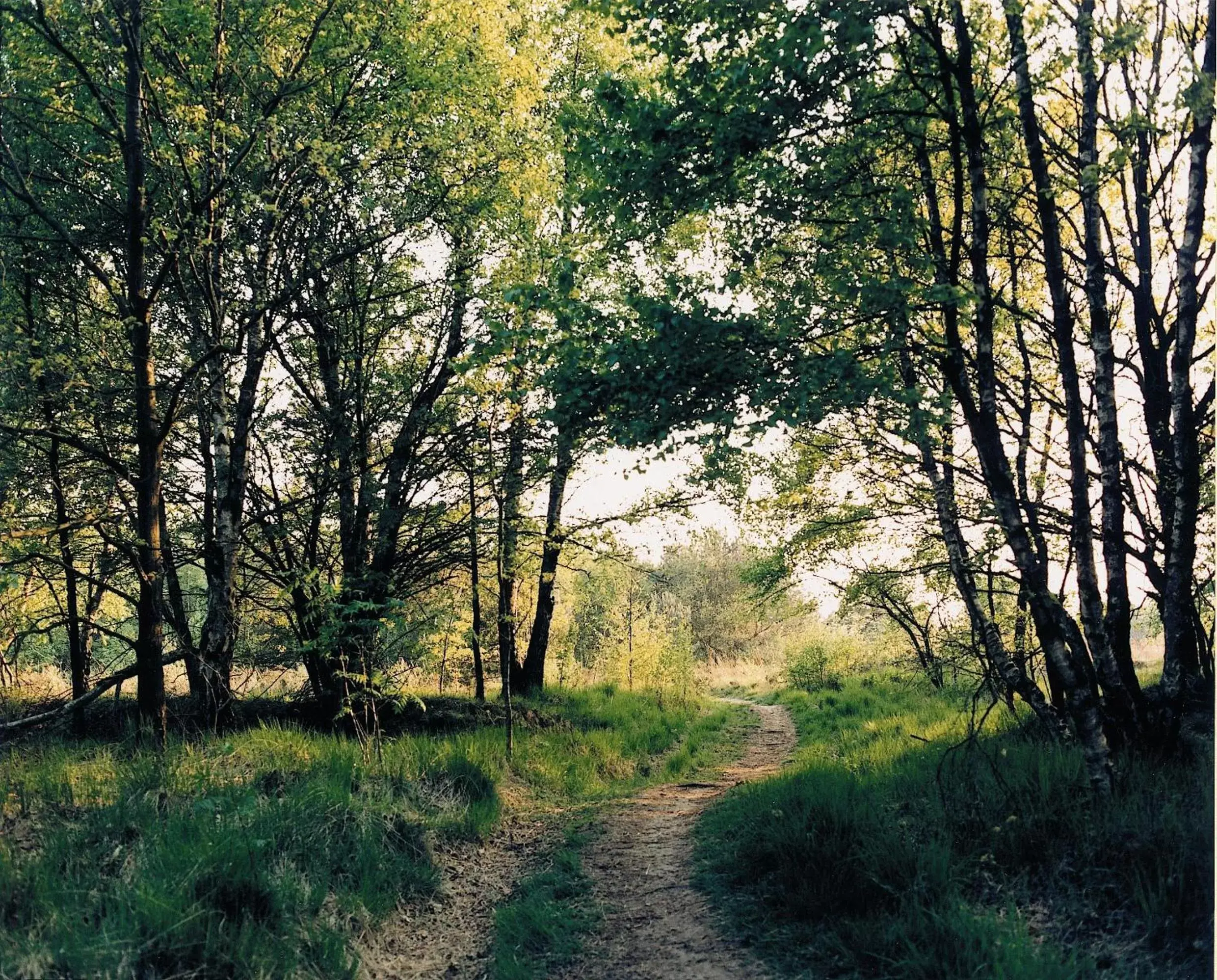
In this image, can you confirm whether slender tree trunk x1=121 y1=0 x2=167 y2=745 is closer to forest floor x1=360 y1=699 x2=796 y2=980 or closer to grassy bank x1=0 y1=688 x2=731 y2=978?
grassy bank x1=0 y1=688 x2=731 y2=978

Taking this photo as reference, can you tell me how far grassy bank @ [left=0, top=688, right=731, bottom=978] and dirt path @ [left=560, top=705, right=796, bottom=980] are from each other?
4.60ft

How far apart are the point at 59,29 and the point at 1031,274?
11486 mm

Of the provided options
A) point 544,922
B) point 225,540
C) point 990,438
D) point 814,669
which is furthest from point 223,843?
point 814,669

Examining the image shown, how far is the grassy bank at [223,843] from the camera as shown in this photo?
148 inches

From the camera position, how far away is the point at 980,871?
472 cm

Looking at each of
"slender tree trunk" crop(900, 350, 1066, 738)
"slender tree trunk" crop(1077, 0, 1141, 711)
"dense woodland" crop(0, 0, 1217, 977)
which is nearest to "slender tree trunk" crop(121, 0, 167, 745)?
"dense woodland" crop(0, 0, 1217, 977)

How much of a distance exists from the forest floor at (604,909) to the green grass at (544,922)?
8cm

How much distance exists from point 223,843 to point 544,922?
234 cm

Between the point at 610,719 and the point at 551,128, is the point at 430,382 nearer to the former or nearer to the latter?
the point at 551,128

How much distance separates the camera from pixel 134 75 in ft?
20.4

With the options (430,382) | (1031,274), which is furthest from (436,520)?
(1031,274)

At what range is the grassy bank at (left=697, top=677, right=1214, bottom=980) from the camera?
380 cm

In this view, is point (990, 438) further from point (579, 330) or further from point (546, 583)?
point (546, 583)

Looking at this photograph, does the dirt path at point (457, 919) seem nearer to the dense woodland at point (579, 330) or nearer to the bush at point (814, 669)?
the dense woodland at point (579, 330)
